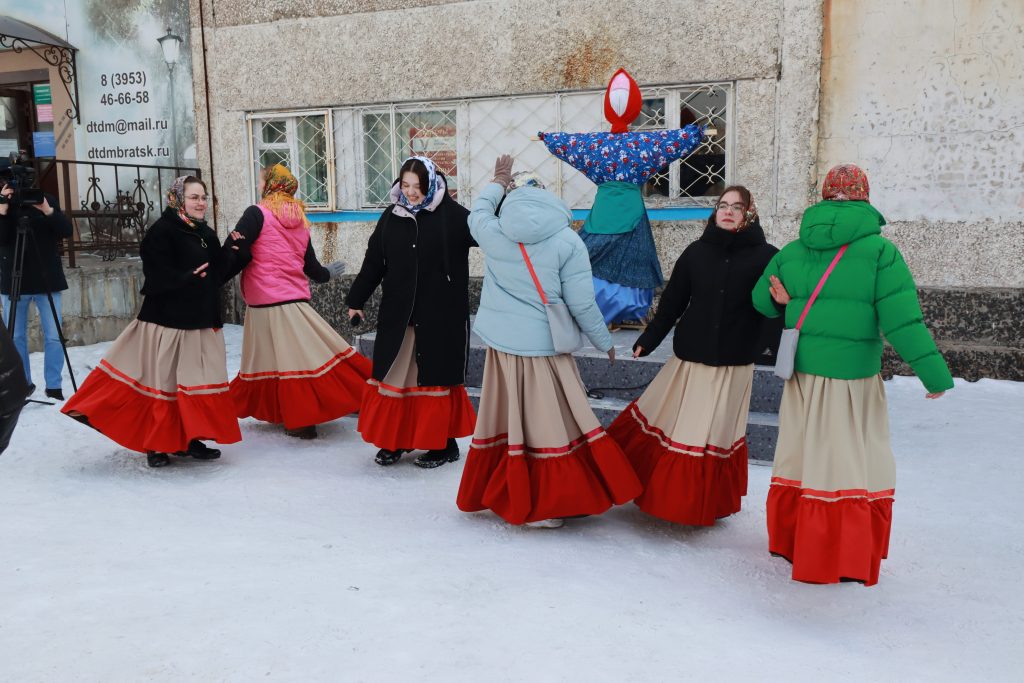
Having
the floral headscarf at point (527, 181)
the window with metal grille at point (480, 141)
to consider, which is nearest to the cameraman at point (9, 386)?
the floral headscarf at point (527, 181)

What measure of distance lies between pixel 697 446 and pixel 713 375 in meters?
0.32

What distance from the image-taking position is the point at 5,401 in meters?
1.92

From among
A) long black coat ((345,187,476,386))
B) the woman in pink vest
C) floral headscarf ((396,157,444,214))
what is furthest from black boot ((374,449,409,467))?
floral headscarf ((396,157,444,214))

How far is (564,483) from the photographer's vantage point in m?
3.73

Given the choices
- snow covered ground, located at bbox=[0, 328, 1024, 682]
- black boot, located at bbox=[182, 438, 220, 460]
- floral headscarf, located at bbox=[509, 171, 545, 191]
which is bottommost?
snow covered ground, located at bbox=[0, 328, 1024, 682]

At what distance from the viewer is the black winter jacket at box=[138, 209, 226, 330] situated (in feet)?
15.5

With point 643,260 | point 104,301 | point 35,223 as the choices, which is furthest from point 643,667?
point 104,301

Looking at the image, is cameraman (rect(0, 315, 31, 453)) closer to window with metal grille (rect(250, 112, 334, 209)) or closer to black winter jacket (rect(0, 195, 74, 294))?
black winter jacket (rect(0, 195, 74, 294))

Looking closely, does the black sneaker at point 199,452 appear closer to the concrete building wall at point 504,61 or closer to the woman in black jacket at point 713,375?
the woman in black jacket at point 713,375

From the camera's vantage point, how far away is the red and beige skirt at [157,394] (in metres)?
4.65

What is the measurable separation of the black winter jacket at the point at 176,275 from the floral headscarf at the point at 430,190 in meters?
1.21

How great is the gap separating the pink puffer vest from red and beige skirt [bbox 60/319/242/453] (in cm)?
54

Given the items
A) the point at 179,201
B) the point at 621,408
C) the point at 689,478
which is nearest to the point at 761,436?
the point at 621,408

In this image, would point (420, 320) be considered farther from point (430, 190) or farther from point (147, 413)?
point (147, 413)
